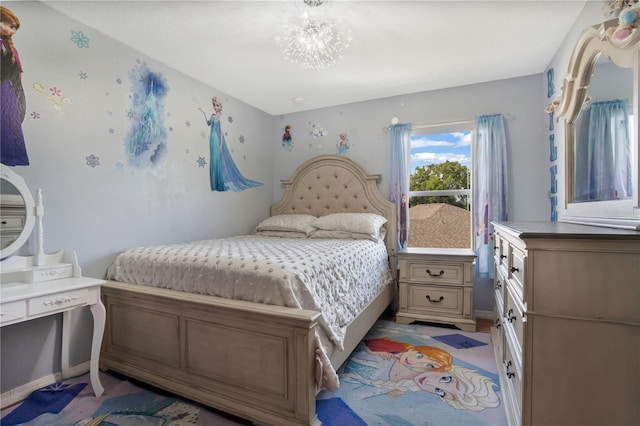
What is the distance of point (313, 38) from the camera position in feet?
7.32

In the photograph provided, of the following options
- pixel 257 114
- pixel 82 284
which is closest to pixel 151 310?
pixel 82 284

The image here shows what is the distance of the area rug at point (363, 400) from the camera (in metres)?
1.58

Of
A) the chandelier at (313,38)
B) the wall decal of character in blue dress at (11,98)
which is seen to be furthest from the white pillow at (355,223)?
the wall decal of character in blue dress at (11,98)

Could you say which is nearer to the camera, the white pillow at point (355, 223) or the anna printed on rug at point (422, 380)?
the anna printed on rug at point (422, 380)

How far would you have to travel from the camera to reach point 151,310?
6.13 feet

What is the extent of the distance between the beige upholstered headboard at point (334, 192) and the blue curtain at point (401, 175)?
8 centimetres

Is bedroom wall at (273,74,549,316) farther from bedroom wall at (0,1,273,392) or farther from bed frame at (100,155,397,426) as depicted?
bed frame at (100,155,397,426)

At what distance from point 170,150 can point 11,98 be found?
1.06 m

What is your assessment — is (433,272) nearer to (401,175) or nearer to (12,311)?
(401,175)

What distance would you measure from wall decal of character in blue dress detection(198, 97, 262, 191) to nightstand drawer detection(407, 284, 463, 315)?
2188mm

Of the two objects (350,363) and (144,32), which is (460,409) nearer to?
(350,363)

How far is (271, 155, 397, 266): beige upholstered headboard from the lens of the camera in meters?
3.43

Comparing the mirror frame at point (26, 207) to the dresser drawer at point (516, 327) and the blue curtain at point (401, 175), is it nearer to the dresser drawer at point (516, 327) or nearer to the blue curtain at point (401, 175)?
the dresser drawer at point (516, 327)

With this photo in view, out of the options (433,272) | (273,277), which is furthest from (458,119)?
(273,277)
